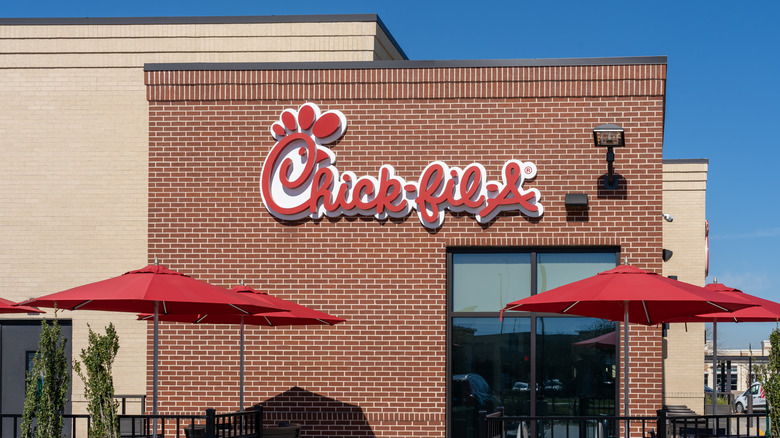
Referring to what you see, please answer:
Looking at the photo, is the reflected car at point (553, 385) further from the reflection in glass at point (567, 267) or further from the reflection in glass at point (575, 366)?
the reflection in glass at point (567, 267)

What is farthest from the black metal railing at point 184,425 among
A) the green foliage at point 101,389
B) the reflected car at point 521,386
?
the reflected car at point 521,386

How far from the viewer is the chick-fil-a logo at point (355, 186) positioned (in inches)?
554

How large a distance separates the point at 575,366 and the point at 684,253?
16517 millimetres

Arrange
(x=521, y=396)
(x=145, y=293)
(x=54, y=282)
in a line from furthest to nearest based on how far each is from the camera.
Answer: (x=54, y=282) → (x=521, y=396) → (x=145, y=293)

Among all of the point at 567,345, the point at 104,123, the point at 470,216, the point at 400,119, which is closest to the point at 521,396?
the point at 567,345

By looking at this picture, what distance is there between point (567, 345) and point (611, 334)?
0.65 m

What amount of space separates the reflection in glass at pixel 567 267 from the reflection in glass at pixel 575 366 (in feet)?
1.85

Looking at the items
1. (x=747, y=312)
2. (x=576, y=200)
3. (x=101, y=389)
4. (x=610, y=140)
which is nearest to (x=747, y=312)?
(x=747, y=312)

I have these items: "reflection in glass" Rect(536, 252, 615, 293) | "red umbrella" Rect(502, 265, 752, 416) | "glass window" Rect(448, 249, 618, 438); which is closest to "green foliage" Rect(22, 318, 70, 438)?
"red umbrella" Rect(502, 265, 752, 416)

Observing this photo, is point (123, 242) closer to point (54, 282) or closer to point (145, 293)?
point (54, 282)

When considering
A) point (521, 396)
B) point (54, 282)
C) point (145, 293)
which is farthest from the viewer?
point (54, 282)

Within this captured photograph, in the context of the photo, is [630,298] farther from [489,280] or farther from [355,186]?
[355,186]

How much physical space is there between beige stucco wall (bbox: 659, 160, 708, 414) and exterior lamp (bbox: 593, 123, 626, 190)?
623 inches

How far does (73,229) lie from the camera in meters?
19.2
